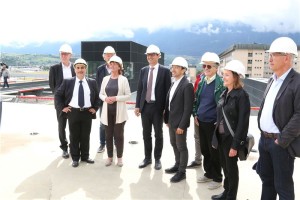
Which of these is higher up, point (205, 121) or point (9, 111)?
point (205, 121)

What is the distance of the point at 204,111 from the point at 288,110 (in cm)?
151

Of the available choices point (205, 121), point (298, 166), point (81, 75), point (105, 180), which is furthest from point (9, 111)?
point (298, 166)

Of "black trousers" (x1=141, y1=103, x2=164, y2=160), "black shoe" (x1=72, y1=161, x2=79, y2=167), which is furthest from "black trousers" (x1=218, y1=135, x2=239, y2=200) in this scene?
"black shoe" (x1=72, y1=161, x2=79, y2=167)

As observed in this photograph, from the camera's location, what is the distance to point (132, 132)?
7.51 meters

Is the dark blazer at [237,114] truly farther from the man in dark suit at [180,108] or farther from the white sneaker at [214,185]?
the white sneaker at [214,185]

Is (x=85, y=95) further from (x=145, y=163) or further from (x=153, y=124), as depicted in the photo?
(x=145, y=163)

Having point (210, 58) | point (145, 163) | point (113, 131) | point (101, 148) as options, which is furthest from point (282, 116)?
point (101, 148)

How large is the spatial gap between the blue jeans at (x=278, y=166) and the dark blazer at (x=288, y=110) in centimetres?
14

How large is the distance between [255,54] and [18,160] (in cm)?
10117

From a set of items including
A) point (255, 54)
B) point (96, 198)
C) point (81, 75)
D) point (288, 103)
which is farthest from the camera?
point (255, 54)

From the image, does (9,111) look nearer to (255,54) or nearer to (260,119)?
(260,119)

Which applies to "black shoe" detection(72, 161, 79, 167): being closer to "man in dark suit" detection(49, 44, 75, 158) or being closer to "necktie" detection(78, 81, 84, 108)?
"man in dark suit" detection(49, 44, 75, 158)

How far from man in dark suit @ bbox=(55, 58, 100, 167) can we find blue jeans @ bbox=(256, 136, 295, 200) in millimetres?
2995

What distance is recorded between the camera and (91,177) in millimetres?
4637
